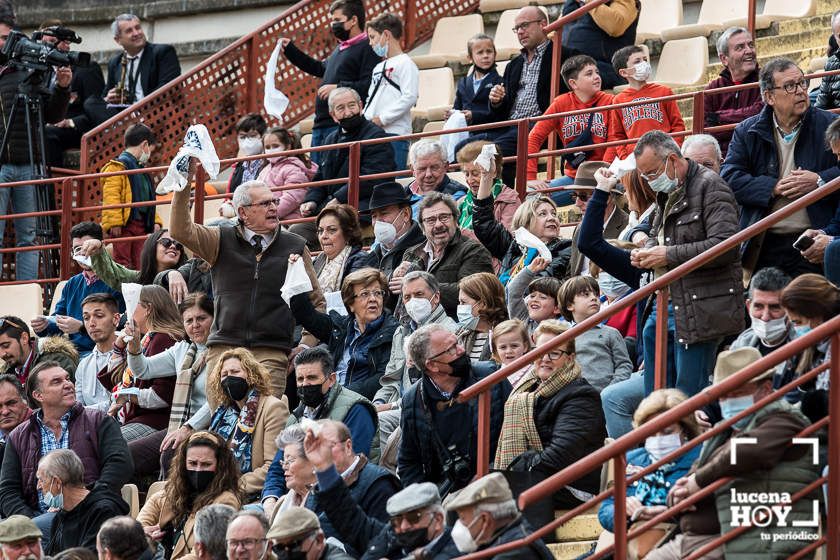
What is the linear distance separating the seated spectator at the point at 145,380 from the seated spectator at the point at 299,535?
351 centimetres

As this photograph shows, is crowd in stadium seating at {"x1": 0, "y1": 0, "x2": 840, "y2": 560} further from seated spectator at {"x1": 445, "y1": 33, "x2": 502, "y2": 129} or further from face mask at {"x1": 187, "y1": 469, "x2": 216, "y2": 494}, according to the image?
seated spectator at {"x1": 445, "y1": 33, "x2": 502, "y2": 129}

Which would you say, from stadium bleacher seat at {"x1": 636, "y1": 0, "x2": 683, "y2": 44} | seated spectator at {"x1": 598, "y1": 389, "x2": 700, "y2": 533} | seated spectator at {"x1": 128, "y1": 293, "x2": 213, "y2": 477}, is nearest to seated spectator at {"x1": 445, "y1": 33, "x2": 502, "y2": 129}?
stadium bleacher seat at {"x1": 636, "y1": 0, "x2": 683, "y2": 44}

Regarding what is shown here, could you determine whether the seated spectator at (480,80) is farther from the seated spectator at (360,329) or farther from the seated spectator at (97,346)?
the seated spectator at (360,329)

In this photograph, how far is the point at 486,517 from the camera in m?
8.41

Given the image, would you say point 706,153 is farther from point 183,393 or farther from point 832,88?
point 183,393

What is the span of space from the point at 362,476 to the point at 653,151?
2.24m

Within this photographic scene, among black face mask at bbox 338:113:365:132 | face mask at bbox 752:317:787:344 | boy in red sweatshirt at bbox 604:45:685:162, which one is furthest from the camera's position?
black face mask at bbox 338:113:365:132

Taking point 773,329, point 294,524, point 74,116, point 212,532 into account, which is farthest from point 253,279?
point 74,116

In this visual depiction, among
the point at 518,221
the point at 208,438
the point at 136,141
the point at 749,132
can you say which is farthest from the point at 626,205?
the point at 136,141

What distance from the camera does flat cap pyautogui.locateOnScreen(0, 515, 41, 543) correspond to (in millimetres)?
→ 10484

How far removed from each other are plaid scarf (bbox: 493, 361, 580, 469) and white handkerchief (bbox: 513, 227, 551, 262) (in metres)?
1.83

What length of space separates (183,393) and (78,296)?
2.63 metres

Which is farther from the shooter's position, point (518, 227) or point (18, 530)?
point (518, 227)

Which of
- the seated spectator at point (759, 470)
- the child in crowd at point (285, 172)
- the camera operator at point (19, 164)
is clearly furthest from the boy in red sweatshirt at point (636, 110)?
the seated spectator at point (759, 470)
